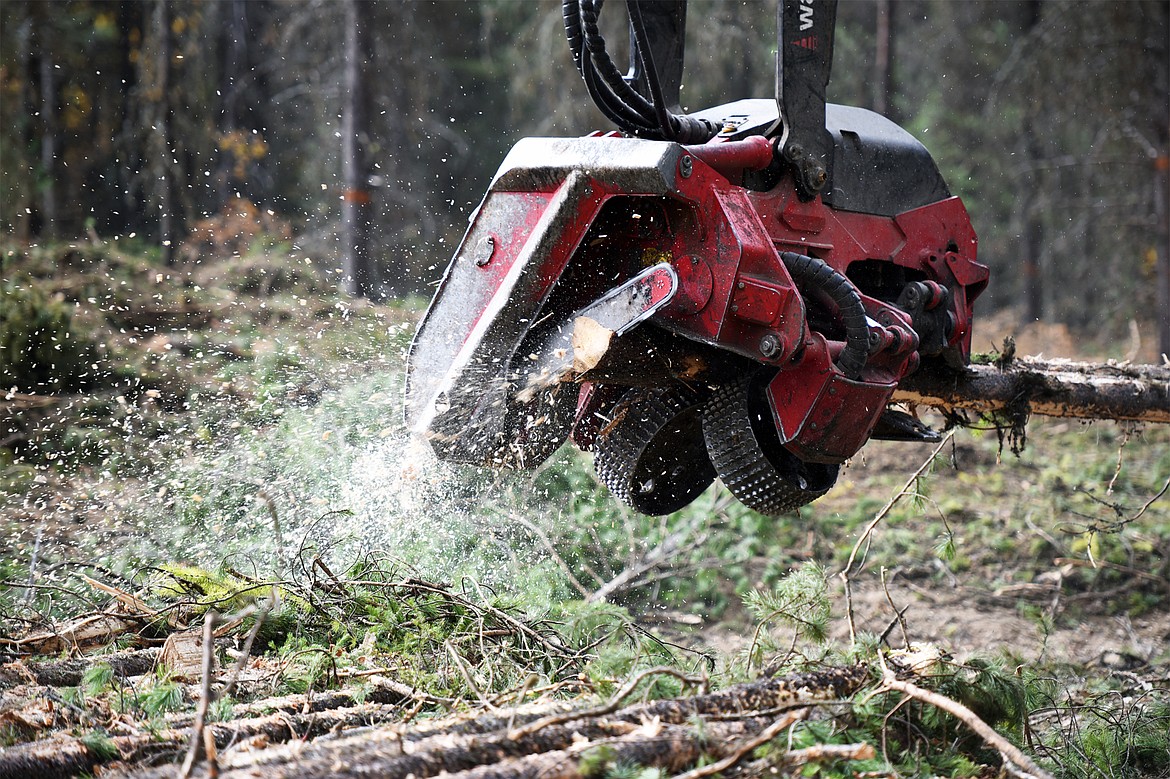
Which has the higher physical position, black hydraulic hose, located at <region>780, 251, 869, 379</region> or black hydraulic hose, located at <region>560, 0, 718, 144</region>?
black hydraulic hose, located at <region>560, 0, 718, 144</region>

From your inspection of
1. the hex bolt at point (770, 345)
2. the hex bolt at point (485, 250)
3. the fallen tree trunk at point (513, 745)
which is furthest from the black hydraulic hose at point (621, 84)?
the fallen tree trunk at point (513, 745)

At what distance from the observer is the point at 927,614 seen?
593 cm

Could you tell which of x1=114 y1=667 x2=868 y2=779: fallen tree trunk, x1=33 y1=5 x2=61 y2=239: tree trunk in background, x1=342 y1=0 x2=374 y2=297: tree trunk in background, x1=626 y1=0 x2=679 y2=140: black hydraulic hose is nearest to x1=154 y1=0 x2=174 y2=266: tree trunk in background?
x1=33 y1=5 x2=61 y2=239: tree trunk in background

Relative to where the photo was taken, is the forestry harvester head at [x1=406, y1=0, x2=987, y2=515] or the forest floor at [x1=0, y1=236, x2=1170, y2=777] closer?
the forest floor at [x1=0, y1=236, x2=1170, y2=777]

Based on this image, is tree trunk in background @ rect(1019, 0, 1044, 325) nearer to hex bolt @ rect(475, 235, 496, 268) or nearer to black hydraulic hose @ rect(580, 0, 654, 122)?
black hydraulic hose @ rect(580, 0, 654, 122)

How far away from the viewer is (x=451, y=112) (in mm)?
18047

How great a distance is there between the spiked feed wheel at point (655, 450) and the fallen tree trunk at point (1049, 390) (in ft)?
3.78

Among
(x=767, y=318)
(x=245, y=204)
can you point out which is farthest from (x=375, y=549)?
(x=245, y=204)

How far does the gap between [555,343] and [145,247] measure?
11.7 metres

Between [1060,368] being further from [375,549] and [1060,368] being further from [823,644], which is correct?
[375,549]

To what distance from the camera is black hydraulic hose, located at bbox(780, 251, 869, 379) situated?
3197mm

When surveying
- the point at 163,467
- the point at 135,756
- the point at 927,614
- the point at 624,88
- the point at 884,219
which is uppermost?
the point at 624,88

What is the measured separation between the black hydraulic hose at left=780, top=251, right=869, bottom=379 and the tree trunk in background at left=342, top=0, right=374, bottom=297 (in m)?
8.26

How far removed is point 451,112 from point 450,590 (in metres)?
15.7
